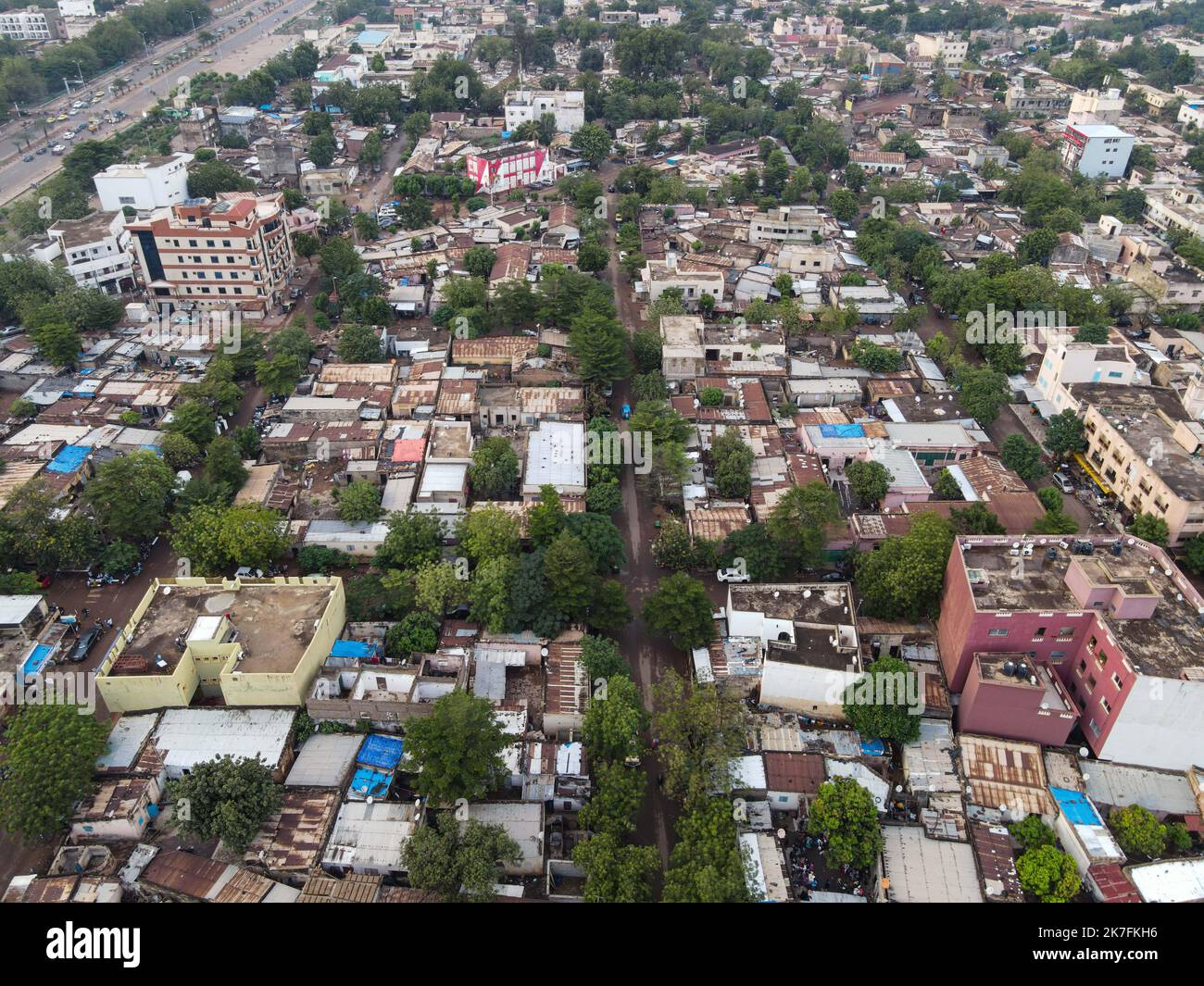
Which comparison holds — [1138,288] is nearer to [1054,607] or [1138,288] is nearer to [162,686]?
[1054,607]

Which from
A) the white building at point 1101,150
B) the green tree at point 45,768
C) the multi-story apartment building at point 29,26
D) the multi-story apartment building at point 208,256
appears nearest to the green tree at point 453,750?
the green tree at point 45,768

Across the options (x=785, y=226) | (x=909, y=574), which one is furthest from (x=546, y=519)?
(x=785, y=226)

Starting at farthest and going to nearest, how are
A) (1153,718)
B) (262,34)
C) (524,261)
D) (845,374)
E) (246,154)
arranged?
1. (262,34)
2. (246,154)
3. (524,261)
4. (845,374)
5. (1153,718)

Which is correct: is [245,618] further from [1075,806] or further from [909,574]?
[1075,806]

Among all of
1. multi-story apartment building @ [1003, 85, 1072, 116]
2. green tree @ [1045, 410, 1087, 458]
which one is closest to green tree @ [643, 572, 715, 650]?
green tree @ [1045, 410, 1087, 458]

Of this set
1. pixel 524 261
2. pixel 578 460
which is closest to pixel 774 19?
pixel 524 261

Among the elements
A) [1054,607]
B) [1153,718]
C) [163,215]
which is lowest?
[1153,718]

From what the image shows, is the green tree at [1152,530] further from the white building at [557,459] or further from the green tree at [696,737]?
the white building at [557,459]
